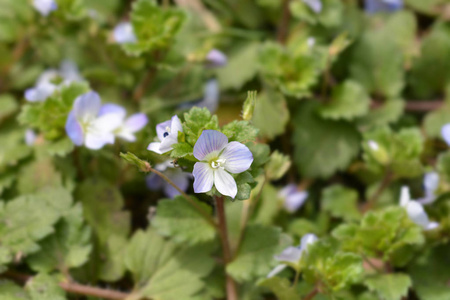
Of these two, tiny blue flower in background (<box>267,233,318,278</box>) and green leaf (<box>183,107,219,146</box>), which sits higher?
green leaf (<box>183,107,219,146</box>)

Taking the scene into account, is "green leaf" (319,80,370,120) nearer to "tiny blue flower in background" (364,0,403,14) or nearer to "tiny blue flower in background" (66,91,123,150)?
"tiny blue flower in background" (364,0,403,14)

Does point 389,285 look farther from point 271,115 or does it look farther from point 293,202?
point 271,115

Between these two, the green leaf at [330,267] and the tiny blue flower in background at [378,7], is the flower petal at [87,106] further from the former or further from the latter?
the tiny blue flower in background at [378,7]

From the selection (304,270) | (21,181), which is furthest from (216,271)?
(21,181)

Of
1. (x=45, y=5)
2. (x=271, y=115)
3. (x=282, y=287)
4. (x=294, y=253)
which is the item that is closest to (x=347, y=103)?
(x=271, y=115)

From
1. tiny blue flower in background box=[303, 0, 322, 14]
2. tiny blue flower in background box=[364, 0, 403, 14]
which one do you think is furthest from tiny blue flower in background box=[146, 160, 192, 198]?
tiny blue flower in background box=[364, 0, 403, 14]
